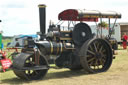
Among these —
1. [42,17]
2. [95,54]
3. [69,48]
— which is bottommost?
[95,54]

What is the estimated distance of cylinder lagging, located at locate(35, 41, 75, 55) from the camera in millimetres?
6844

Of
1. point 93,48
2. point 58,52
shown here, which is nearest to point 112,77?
point 93,48

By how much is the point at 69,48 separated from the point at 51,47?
2.26 feet

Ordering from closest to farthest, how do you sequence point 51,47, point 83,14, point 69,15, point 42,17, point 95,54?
1. point 51,47
2. point 42,17
3. point 83,14
4. point 95,54
5. point 69,15

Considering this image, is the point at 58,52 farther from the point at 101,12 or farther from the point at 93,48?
the point at 101,12

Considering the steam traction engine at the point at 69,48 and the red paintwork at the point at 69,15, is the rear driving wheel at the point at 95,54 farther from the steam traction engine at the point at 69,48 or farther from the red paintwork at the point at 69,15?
the red paintwork at the point at 69,15

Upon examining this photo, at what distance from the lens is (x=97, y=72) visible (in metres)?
7.52

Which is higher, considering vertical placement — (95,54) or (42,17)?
(42,17)

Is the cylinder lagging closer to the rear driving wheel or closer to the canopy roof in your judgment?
the rear driving wheel

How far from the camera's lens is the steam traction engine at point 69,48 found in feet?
21.6

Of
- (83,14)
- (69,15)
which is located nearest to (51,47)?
(83,14)

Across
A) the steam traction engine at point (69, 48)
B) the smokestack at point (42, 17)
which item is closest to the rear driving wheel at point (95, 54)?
the steam traction engine at point (69, 48)

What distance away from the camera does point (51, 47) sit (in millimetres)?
6922

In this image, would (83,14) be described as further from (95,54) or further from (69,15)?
(95,54)
